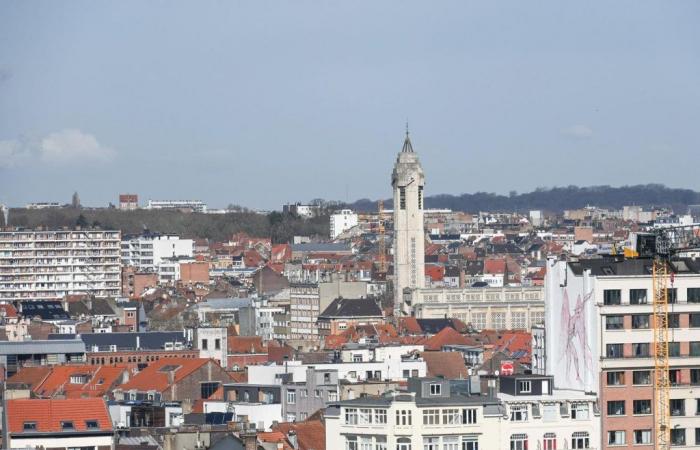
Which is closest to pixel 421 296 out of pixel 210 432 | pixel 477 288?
pixel 477 288

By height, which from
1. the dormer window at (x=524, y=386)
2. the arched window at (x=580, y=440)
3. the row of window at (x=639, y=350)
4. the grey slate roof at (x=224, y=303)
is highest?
the row of window at (x=639, y=350)

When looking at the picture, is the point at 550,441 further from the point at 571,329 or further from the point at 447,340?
the point at 447,340

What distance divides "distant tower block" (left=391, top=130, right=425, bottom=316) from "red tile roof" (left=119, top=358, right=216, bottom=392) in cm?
8718

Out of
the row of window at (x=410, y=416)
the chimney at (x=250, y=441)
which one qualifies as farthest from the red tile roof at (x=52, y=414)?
the row of window at (x=410, y=416)

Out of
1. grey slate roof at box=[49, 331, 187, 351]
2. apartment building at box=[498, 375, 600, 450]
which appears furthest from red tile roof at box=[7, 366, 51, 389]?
apartment building at box=[498, 375, 600, 450]

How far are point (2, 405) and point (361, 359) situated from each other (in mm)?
27993

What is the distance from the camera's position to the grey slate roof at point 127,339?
11471cm

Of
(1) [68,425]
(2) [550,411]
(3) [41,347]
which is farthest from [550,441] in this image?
(3) [41,347]

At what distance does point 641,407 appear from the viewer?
2488 inches

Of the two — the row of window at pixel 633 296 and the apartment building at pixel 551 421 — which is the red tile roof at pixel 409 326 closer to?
the row of window at pixel 633 296

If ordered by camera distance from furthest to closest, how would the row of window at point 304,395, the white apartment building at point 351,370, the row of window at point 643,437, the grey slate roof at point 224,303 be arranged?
the grey slate roof at point 224,303, the white apartment building at point 351,370, the row of window at point 304,395, the row of window at point 643,437

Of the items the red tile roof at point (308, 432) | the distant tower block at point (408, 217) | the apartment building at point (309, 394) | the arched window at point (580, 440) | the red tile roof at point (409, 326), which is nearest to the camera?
the arched window at point (580, 440)

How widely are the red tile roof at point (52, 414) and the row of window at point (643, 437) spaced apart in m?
12.7

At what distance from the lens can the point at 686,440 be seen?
63.1 metres
